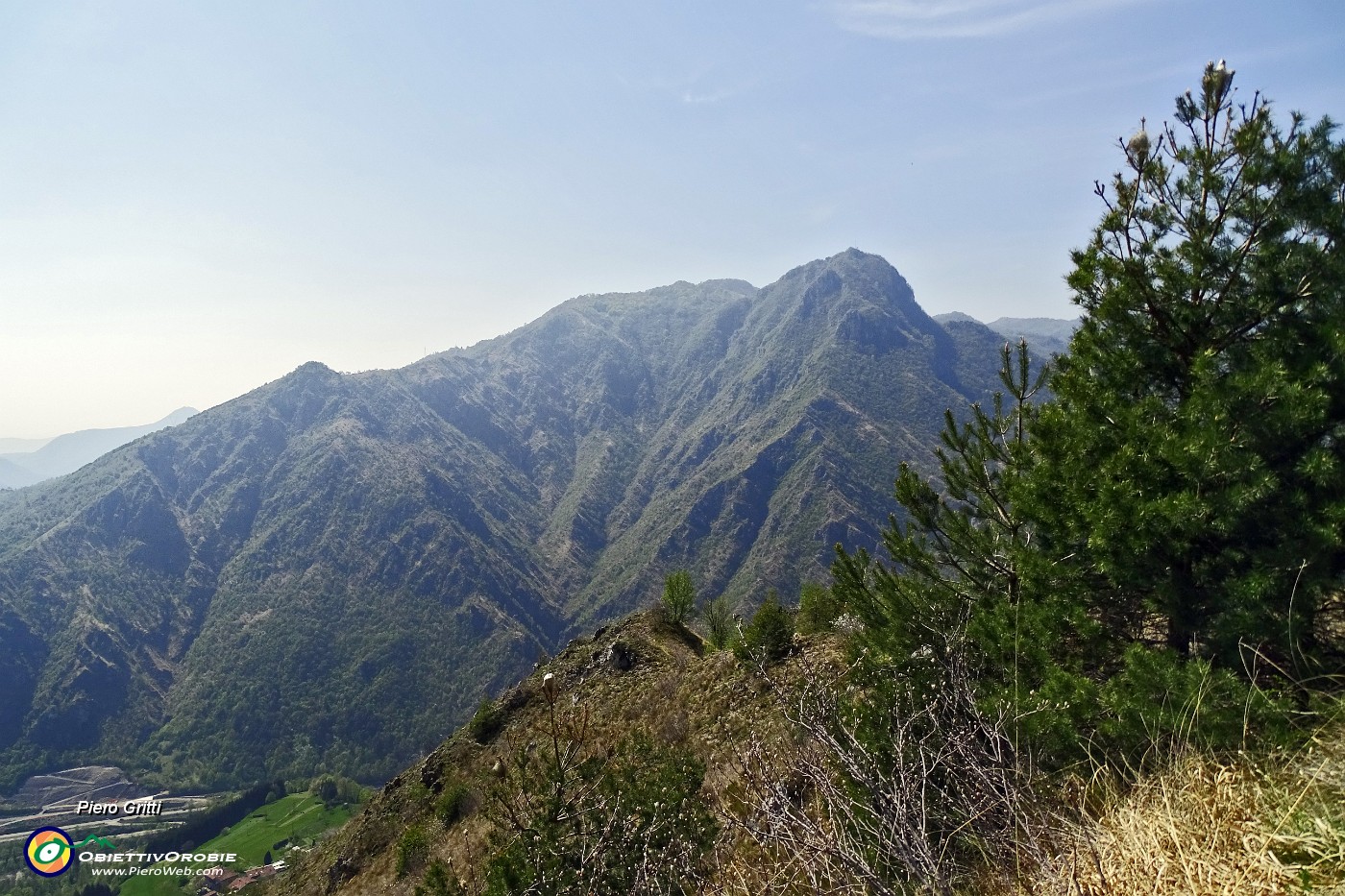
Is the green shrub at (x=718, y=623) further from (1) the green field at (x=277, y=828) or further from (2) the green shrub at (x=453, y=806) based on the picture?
(1) the green field at (x=277, y=828)

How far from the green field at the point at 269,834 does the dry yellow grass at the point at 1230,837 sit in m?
131

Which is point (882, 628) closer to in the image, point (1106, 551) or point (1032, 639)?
point (1032, 639)

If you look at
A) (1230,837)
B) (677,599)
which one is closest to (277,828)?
(677,599)

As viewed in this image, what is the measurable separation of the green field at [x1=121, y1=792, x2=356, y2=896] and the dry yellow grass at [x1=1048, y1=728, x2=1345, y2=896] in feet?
431

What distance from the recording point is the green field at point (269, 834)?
354 feet

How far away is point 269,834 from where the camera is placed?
125812mm

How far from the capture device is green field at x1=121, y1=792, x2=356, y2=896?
108 metres

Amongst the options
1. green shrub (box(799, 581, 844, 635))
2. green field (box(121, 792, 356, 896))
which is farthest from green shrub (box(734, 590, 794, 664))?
green field (box(121, 792, 356, 896))

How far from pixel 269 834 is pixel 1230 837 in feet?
551

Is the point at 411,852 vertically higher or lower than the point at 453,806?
lower

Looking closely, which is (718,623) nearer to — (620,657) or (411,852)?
(620,657)

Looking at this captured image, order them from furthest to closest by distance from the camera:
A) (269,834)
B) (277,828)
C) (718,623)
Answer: (277,828) < (269,834) < (718,623)

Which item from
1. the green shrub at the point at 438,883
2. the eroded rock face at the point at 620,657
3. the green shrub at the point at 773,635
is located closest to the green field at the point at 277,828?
the eroded rock face at the point at 620,657

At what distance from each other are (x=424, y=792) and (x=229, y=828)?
15855cm
